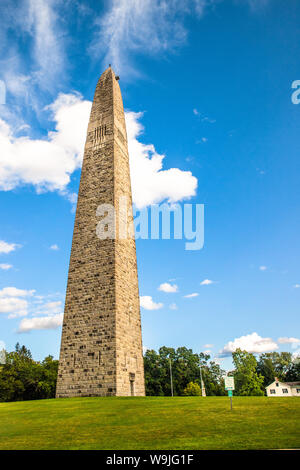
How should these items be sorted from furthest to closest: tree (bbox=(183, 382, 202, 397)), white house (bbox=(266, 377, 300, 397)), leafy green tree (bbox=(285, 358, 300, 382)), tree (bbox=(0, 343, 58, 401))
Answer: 1. leafy green tree (bbox=(285, 358, 300, 382))
2. tree (bbox=(183, 382, 202, 397))
3. white house (bbox=(266, 377, 300, 397))
4. tree (bbox=(0, 343, 58, 401))

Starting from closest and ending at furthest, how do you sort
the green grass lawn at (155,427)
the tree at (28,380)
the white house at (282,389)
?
1. the green grass lawn at (155,427)
2. the tree at (28,380)
3. the white house at (282,389)

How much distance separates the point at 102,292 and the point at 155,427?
1267cm

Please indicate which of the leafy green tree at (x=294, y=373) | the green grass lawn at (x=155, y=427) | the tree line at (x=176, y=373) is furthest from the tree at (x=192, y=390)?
the green grass lawn at (x=155, y=427)

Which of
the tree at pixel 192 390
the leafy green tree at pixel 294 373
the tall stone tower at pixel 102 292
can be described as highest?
the tall stone tower at pixel 102 292

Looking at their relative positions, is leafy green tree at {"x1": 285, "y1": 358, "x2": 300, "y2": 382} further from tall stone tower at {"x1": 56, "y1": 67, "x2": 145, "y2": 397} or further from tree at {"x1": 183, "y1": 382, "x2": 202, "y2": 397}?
tall stone tower at {"x1": 56, "y1": 67, "x2": 145, "y2": 397}

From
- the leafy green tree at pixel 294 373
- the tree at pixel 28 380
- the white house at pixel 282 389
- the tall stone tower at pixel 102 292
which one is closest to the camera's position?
the tall stone tower at pixel 102 292

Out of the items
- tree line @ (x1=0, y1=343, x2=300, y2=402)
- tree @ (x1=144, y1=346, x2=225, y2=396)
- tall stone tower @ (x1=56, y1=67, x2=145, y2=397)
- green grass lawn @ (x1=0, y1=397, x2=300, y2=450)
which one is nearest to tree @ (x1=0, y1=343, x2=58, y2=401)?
tree line @ (x1=0, y1=343, x2=300, y2=402)

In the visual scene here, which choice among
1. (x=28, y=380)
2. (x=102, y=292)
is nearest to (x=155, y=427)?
(x=102, y=292)

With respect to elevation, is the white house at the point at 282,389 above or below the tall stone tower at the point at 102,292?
below

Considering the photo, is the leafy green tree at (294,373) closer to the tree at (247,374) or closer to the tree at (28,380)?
the tree at (247,374)

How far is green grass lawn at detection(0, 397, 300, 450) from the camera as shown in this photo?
8.41 meters

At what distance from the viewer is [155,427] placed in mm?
10414

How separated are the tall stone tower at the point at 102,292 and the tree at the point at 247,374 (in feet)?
130

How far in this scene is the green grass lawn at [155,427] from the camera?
841 centimetres
